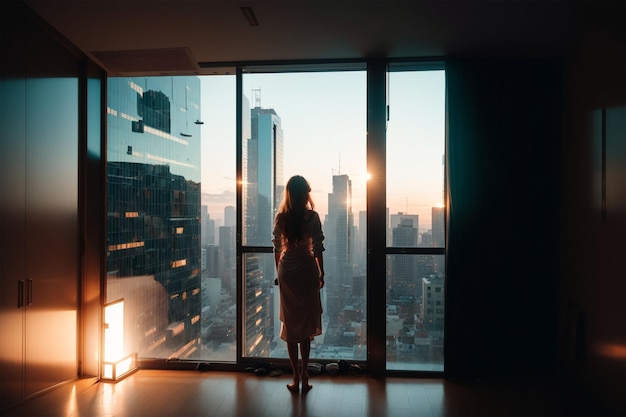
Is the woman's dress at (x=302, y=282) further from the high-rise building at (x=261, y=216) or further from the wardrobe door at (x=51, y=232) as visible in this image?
the wardrobe door at (x=51, y=232)

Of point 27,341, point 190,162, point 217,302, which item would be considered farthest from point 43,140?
point 217,302

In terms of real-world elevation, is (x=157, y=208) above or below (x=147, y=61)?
below

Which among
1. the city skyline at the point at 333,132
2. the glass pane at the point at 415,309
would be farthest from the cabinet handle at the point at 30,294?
the glass pane at the point at 415,309

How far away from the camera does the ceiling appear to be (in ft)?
8.88

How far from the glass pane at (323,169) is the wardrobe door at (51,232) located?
1.41m

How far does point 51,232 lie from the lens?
10.4ft

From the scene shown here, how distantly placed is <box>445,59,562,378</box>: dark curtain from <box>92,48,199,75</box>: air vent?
2214 millimetres

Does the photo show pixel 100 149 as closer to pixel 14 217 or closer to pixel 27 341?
pixel 14 217

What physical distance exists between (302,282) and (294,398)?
2.74 feet

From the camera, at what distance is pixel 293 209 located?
3158 mm

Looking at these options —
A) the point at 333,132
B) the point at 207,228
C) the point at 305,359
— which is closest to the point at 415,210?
the point at 333,132

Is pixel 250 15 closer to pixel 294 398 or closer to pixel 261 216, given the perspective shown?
pixel 261 216

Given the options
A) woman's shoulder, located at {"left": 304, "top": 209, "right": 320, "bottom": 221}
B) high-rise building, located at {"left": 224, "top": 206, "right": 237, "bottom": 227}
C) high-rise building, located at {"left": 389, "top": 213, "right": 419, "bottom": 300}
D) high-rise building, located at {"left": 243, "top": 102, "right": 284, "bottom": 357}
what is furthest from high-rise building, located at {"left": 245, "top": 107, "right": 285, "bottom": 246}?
high-rise building, located at {"left": 389, "top": 213, "right": 419, "bottom": 300}

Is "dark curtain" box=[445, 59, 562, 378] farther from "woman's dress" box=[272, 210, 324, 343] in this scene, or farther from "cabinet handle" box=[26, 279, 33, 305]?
"cabinet handle" box=[26, 279, 33, 305]
